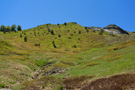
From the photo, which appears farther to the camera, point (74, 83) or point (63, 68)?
point (63, 68)

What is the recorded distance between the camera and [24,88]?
25.2 metres

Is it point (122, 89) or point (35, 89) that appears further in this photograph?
point (35, 89)

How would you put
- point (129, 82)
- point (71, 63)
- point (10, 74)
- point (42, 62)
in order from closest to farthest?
point (129, 82) → point (10, 74) → point (71, 63) → point (42, 62)

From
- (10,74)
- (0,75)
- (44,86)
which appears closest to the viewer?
(44,86)

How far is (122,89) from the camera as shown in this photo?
16.0m

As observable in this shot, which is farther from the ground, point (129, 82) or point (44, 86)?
point (129, 82)

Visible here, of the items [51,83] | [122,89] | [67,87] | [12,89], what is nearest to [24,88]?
[12,89]

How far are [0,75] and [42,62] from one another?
29.4 m

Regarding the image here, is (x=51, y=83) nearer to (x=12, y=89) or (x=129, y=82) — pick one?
(x=12, y=89)

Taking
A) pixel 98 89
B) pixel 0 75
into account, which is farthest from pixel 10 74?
pixel 98 89

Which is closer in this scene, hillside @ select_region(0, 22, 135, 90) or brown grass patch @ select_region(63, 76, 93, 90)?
brown grass patch @ select_region(63, 76, 93, 90)

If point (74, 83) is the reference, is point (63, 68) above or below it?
above

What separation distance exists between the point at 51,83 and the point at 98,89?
1328cm

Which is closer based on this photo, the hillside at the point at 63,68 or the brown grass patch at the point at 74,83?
the brown grass patch at the point at 74,83
